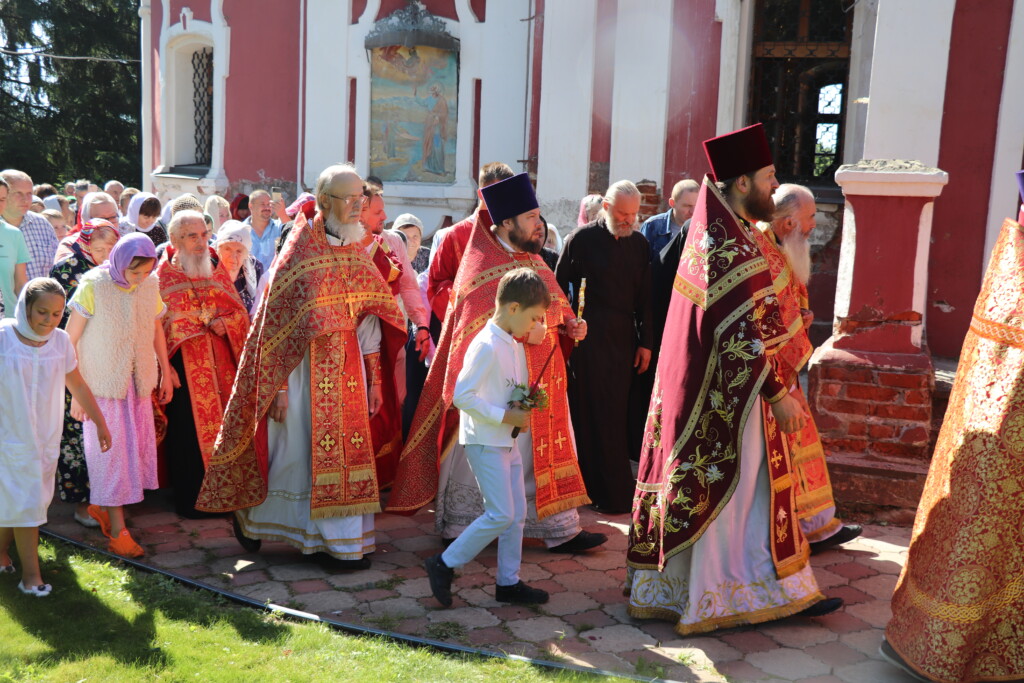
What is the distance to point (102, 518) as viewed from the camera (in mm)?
5629

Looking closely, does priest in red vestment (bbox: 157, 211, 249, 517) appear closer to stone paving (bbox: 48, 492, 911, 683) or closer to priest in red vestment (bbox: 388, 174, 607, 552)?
stone paving (bbox: 48, 492, 911, 683)

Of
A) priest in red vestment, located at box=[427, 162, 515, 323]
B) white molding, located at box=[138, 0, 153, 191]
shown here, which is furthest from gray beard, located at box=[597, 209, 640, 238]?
white molding, located at box=[138, 0, 153, 191]

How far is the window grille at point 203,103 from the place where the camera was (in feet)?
55.1

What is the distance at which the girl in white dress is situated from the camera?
4719 millimetres

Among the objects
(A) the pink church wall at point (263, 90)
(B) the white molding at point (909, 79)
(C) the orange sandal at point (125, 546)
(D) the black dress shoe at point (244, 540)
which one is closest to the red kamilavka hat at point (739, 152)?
(D) the black dress shoe at point (244, 540)

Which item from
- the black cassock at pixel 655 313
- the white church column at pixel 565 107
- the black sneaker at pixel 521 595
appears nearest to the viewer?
the black sneaker at pixel 521 595

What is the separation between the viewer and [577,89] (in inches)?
444

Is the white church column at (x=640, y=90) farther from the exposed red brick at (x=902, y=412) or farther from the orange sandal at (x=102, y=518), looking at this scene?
the orange sandal at (x=102, y=518)

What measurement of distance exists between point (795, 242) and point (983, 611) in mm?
2127

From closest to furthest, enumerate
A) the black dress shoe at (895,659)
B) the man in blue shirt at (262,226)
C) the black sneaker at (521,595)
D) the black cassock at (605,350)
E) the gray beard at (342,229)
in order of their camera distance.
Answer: the black dress shoe at (895,659)
the black sneaker at (521,595)
the gray beard at (342,229)
the black cassock at (605,350)
the man in blue shirt at (262,226)

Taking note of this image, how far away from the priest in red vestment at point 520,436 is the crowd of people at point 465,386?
0.04ft

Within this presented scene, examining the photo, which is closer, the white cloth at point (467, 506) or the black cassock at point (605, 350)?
the white cloth at point (467, 506)

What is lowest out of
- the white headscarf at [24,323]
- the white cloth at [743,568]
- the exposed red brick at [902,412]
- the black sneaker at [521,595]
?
the black sneaker at [521,595]

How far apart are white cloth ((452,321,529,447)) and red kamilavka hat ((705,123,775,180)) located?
1.16 meters
